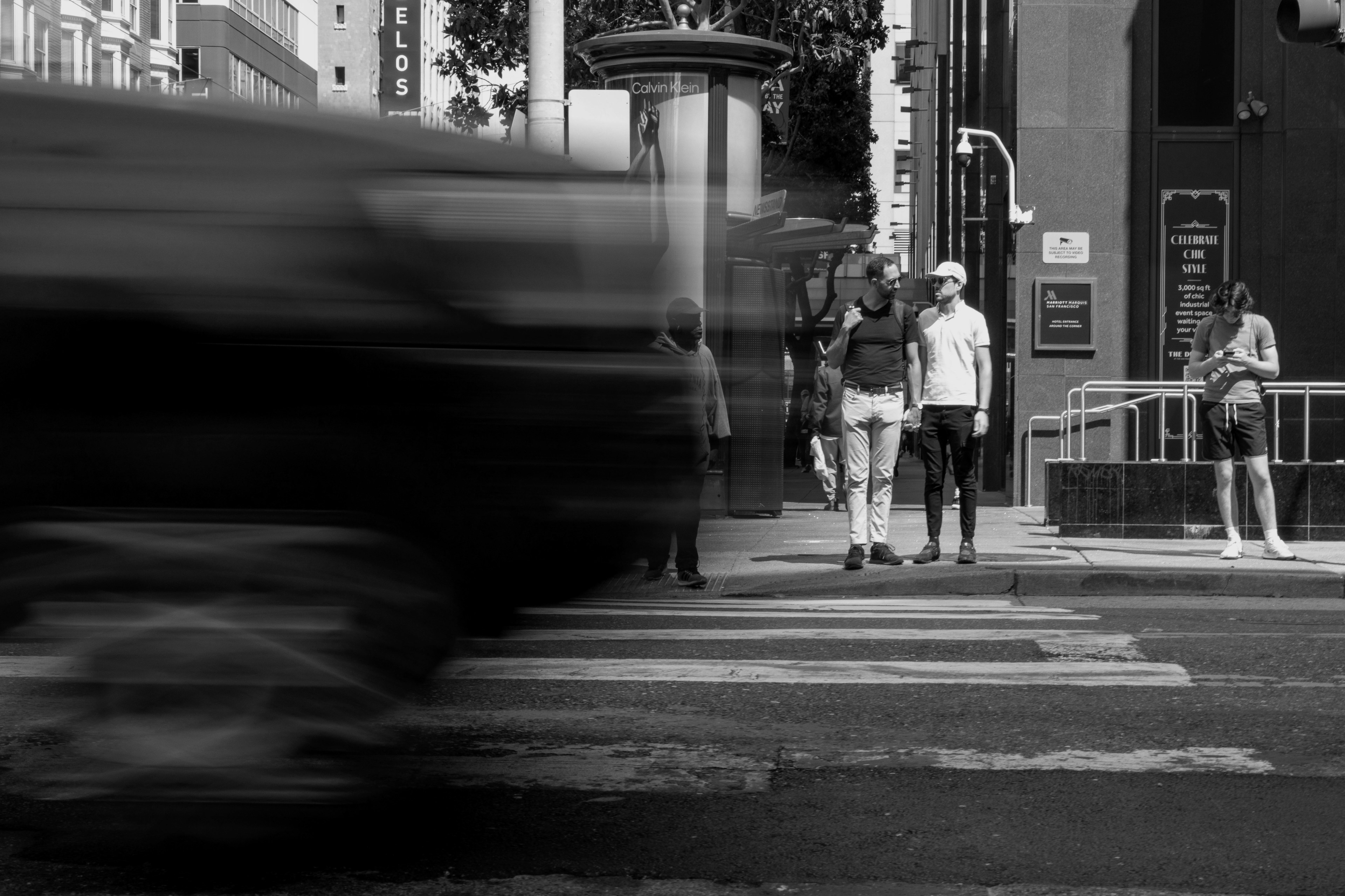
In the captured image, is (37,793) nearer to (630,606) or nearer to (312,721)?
(312,721)

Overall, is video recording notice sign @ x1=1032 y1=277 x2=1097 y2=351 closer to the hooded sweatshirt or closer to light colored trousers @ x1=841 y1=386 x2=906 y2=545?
the hooded sweatshirt

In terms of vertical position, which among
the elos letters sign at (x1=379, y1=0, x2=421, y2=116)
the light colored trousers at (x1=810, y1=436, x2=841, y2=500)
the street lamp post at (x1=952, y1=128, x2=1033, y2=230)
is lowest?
the light colored trousers at (x1=810, y1=436, x2=841, y2=500)

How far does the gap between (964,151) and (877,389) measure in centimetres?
771

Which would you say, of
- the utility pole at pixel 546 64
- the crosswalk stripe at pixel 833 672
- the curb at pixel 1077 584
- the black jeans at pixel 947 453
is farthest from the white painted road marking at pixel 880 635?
the utility pole at pixel 546 64

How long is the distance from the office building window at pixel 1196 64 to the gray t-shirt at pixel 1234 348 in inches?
216

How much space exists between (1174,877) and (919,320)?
7.63 m

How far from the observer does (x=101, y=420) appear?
3.38m

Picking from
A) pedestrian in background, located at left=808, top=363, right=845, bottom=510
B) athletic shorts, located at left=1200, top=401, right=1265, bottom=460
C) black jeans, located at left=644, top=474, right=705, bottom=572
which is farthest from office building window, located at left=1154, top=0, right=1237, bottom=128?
black jeans, located at left=644, top=474, right=705, bottom=572

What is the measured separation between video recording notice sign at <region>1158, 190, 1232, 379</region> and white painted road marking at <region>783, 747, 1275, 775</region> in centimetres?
1079

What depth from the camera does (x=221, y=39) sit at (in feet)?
183

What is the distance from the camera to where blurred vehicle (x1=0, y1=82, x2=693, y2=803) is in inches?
132

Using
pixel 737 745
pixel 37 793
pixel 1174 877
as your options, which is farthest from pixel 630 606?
pixel 1174 877

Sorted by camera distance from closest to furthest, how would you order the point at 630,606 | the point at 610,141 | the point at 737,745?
1. the point at 610,141
2. the point at 737,745
3. the point at 630,606

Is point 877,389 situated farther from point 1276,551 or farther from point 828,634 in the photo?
point 1276,551
